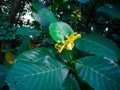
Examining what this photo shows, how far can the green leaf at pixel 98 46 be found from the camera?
96cm

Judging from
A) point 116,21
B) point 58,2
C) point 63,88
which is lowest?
point 63,88

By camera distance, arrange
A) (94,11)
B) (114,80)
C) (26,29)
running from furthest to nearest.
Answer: (94,11) → (26,29) → (114,80)

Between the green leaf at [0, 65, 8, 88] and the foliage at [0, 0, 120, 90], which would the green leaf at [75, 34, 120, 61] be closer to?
the foliage at [0, 0, 120, 90]

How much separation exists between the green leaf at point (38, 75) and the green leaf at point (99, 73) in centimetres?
6

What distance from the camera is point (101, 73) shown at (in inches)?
35.4

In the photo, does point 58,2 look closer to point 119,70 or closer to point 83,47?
point 83,47

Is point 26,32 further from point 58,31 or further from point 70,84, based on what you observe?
point 70,84

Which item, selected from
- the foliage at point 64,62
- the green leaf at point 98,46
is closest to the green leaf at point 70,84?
the foliage at point 64,62

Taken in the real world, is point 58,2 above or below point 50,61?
above

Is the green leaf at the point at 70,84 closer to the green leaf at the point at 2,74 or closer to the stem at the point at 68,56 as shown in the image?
the stem at the point at 68,56

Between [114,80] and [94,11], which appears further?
[94,11]

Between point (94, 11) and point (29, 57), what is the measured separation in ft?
1.64

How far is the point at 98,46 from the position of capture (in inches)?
39.2

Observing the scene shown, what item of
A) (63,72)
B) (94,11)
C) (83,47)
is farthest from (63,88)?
(94,11)
